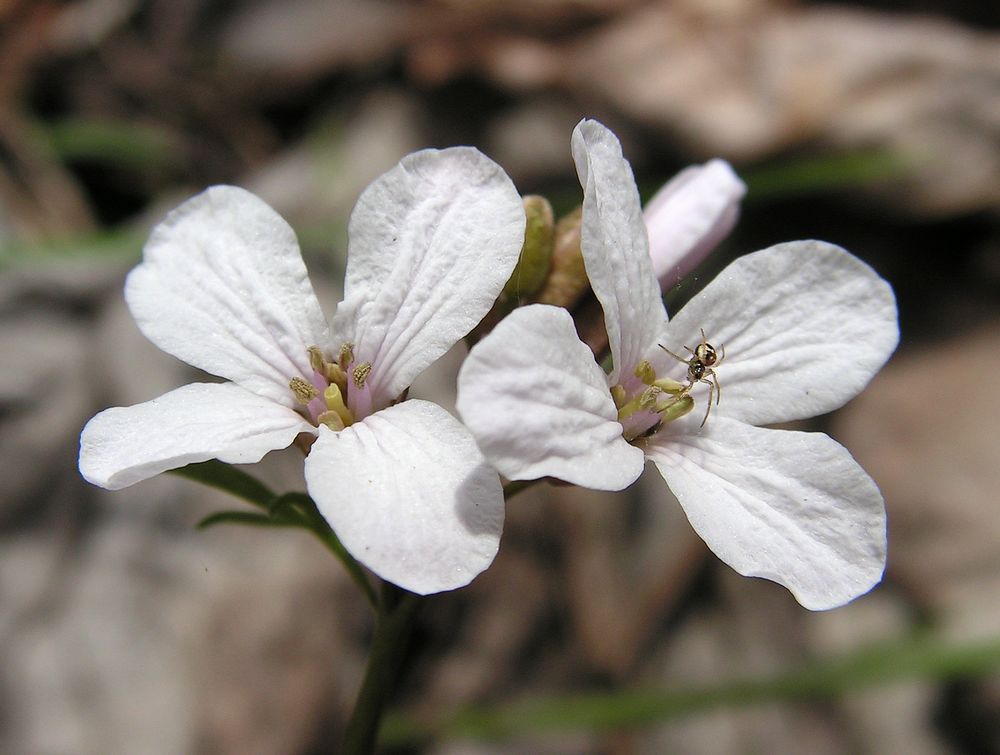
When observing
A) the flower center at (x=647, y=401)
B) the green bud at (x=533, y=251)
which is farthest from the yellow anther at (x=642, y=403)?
the green bud at (x=533, y=251)

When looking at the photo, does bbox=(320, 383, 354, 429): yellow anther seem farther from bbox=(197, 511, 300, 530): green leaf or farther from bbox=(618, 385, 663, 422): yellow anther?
bbox=(618, 385, 663, 422): yellow anther

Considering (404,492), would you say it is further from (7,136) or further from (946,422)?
(7,136)

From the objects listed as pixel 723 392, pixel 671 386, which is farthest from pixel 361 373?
pixel 723 392

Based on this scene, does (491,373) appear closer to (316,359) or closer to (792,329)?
(316,359)

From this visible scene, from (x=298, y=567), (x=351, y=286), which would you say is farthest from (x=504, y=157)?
(x=351, y=286)

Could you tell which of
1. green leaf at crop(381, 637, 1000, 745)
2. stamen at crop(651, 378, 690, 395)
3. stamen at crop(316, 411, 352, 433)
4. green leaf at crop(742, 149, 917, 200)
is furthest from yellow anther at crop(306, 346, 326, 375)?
green leaf at crop(742, 149, 917, 200)
